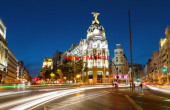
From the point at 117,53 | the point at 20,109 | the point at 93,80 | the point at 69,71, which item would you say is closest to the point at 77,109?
A: the point at 20,109

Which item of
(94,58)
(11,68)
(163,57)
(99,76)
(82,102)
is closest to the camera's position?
(82,102)

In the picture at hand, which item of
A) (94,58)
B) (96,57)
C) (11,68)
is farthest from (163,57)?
(11,68)

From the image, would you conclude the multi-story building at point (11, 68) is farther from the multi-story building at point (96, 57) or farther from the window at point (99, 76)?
the window at point (99, 76)

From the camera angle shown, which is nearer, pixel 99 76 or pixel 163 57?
pixel 163 57

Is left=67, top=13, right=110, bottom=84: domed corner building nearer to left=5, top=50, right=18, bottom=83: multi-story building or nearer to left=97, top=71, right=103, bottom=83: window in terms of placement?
left=97, top=71, right=103, bottom=83: window

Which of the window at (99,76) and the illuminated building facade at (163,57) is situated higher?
the illuminated building facade at (163,57)

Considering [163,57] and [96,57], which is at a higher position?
[96,57]

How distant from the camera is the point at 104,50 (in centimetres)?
8675

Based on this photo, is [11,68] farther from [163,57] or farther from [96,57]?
[163,57]

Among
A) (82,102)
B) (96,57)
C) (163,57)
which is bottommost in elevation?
(82,102)

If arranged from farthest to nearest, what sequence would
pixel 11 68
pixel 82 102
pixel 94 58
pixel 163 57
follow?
pixel 11 68
pixel 163 57
pixel 94 58
pixel 82 102

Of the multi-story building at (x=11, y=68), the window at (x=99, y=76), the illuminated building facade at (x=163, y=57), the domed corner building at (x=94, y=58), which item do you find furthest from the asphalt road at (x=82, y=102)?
the multi-story building at (x=11, y=68)

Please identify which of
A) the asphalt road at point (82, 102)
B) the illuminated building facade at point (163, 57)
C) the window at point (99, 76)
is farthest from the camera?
the window at point (99, 76)

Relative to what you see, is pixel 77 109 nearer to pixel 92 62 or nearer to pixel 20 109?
pixel 20 109
